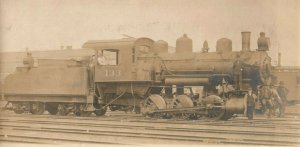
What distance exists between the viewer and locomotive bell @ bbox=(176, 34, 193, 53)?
3850 mm

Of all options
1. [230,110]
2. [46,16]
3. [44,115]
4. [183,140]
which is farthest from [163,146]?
[46,16]

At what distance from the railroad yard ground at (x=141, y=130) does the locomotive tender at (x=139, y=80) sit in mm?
115

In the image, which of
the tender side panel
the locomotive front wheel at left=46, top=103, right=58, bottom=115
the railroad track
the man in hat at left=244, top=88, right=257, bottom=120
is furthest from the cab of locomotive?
the man in hat at left=244, top=88, right=257, bottom=120

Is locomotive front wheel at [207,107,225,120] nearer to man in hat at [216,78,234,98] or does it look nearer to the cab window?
man in hat at [216,78,234,98]

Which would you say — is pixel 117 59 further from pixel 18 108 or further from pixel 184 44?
pixel 18 108

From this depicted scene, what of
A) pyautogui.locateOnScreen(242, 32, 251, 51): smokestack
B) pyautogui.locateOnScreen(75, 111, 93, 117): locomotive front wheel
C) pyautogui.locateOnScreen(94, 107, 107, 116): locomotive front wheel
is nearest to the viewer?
pyautogui.locateOnScreen(242, 32, 251, 51): smokestack

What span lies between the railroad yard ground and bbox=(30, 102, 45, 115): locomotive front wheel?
0.31 ft

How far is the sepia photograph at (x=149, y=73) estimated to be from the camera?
3678 mm

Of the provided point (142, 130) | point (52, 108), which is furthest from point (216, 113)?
point (52, 108)

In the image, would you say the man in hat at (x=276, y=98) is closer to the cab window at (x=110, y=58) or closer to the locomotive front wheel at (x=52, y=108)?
the cab window at (x=110, y=58)

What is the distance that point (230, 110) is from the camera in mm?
3869

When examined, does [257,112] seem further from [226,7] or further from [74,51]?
[74,51]

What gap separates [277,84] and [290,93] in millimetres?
145

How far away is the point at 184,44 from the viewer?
388 centimetres
